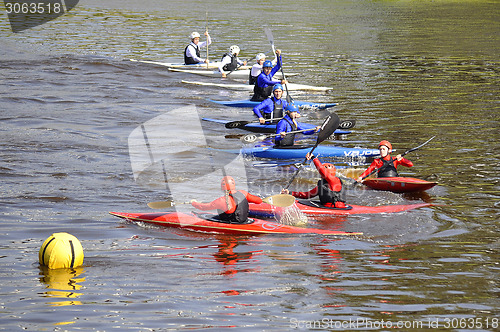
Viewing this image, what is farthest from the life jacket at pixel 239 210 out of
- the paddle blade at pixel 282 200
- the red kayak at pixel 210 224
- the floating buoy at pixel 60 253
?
the floating buoy at pixel 60 253

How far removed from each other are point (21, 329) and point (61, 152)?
907 cm

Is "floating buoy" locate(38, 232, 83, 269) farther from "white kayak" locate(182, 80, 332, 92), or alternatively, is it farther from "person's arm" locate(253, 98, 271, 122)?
"white kayak" locate(182, 80, 332, 92)

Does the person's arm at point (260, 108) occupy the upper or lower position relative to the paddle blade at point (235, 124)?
upper

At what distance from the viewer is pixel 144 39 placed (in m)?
35.4

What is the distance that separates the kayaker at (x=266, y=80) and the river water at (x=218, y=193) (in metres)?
0.95

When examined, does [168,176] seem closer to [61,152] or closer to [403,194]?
[61,152]

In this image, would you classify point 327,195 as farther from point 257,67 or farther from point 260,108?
point 257,67

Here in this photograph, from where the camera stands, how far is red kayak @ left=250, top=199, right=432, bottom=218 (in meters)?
11.0

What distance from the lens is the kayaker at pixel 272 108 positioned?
55.5ft

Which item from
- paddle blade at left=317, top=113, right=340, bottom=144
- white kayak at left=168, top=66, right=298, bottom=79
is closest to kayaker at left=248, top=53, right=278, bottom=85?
white kayak at left=168, top=66, right=298, bottom=79

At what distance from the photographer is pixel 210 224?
10570 mm

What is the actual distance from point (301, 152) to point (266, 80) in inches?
201

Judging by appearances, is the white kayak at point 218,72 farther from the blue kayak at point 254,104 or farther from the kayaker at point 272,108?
the kayaker at point 272,108

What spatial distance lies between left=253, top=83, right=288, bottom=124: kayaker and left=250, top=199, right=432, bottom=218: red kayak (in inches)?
236
